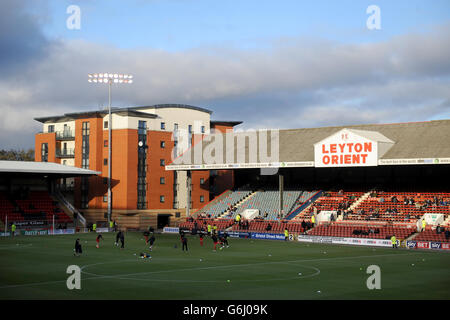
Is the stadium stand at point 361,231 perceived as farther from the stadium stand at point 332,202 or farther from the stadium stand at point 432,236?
the stadium stand at point 332,202

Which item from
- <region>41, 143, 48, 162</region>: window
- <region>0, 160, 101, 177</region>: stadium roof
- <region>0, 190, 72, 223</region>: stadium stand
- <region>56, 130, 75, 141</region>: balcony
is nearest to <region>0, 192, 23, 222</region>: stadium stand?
<region>0, 190, 72, 223</region>: stadium stand

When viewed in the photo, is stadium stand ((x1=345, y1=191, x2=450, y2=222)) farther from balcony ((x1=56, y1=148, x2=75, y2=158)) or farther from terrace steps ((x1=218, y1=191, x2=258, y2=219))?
balcony ((x1=56, y1=148, x2=75, y2=158))

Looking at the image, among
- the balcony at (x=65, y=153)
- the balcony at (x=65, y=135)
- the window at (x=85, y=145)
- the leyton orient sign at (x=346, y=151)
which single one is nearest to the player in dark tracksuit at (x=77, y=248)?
the leyton orient sign at (x=346, y=151)

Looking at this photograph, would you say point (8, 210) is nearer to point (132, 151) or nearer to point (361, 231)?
point (132, 151)

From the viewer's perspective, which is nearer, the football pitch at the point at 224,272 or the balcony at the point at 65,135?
the football pitch at the point at 224,272

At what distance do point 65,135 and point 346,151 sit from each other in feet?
144

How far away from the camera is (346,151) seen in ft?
220

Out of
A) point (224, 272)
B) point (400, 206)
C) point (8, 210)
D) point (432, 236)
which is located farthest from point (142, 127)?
point (224, 272)

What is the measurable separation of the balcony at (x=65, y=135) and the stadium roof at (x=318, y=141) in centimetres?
1712

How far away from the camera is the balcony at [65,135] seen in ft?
294

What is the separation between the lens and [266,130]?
8294 centimetres

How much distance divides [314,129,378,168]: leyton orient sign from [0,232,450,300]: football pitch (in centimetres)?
1351

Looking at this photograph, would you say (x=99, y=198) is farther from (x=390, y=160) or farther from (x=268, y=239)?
(x=390, y=160)

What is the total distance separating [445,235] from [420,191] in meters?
14.6
